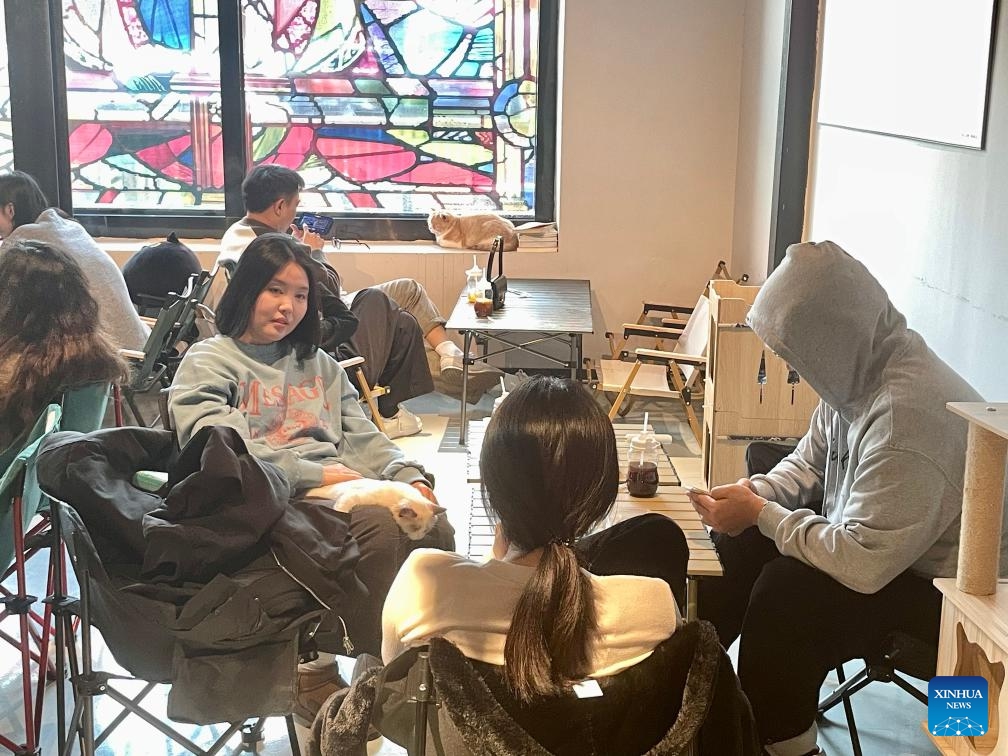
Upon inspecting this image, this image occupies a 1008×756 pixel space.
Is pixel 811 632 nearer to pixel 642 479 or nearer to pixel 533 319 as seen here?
pixel 642 479

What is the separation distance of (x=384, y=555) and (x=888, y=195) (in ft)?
8.10

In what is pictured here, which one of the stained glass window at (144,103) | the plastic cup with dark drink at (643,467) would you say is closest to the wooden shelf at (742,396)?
the plastic cup with dark drink at (643,467)

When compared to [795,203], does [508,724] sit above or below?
below

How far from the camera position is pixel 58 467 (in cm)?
232

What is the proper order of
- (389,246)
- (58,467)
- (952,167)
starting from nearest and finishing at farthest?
(58,467) < (952,167) < (389,246)

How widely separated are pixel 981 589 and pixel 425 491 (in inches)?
52.9

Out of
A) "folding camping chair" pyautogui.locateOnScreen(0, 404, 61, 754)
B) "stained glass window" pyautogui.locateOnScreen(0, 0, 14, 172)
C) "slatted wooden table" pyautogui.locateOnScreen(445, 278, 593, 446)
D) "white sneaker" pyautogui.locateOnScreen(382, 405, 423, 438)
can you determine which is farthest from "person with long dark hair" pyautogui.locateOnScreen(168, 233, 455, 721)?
"stained glass window" pyautogui.locateOnScreen(0, 0, 14, 172)

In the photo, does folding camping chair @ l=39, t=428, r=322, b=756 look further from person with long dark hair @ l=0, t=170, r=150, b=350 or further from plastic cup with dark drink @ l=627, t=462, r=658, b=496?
person with long dark hair @ l=0, t=170, r=150, b=350

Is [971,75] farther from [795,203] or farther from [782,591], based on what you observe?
[795,203]

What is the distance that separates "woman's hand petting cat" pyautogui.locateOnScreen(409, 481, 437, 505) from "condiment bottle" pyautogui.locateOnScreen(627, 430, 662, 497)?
469 millimetres

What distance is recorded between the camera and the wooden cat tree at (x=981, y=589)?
1.91 metres

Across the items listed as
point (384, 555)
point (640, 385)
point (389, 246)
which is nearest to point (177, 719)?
point (384, 555)

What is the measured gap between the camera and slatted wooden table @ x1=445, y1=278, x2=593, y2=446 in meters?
5.20

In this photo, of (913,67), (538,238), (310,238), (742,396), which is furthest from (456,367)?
(913,67)
